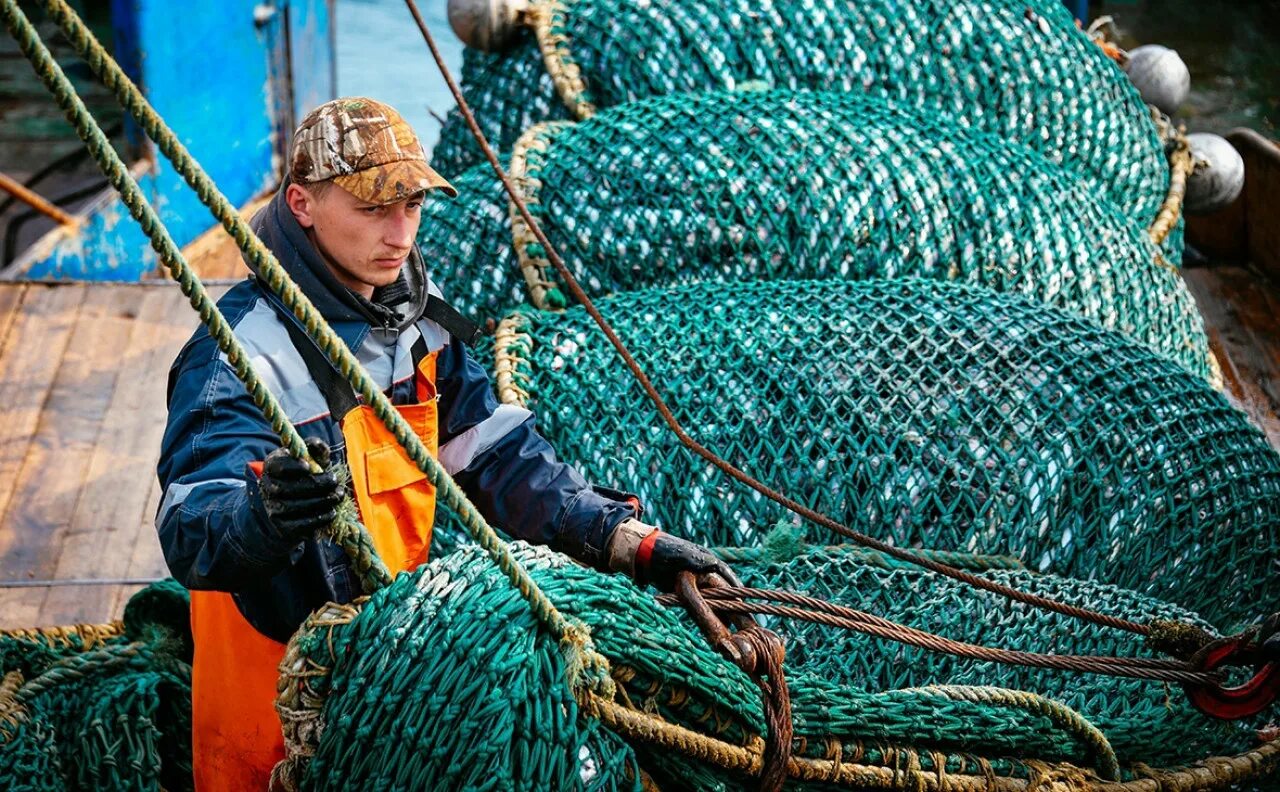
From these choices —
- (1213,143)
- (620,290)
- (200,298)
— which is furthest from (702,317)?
(1213,143)

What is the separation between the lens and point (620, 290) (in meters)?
3.00

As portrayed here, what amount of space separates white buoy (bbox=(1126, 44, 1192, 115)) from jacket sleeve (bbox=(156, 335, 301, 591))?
3.29m

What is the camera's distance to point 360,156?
5.77ft

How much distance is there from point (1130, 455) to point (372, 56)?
966 centimetres

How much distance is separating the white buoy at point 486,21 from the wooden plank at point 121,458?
1.45 metres

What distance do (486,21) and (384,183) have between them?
6.01 ft

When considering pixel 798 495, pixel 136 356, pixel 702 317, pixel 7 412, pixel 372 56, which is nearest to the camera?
pixel 798 495

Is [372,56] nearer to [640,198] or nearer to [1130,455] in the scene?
[640,198]

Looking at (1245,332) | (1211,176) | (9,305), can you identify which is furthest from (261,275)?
(1245,332)

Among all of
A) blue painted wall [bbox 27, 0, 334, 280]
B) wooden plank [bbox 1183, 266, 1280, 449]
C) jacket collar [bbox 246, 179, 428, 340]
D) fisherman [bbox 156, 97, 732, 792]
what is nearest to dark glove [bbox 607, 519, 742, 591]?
fisherman [bbox 156, 97, 732, 792]

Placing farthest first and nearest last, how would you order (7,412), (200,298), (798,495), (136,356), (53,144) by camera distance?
(53,144) → (136,356) → (7,412) → (798,495) → (200,298)

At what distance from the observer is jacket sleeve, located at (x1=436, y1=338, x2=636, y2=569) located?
1995mm

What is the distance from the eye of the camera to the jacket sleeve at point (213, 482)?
1.51m

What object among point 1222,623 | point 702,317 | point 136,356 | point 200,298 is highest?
point 200,298
